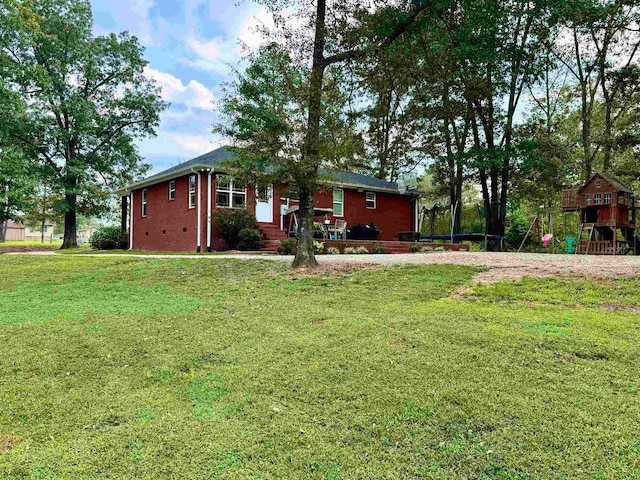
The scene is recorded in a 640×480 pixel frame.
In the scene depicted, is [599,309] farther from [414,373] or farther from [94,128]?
[94,128]

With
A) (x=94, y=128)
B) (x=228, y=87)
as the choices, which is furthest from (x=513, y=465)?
(x=94, y=128)

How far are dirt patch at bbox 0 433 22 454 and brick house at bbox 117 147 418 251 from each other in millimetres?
10533

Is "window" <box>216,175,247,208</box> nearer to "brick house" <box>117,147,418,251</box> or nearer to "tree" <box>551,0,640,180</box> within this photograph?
"brick house" <box>117,147,418,251</box>

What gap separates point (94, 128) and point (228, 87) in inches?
626

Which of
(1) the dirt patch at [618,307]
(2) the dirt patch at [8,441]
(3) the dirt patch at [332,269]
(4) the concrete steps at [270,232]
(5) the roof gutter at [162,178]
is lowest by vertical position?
(2) the dirt patch at [8,441]

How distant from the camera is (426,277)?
7109 millimetres

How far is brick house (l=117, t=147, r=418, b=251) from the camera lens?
15.5 metres

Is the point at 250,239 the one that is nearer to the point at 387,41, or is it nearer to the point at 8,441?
the point at 387,41

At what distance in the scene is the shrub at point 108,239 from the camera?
2009cm

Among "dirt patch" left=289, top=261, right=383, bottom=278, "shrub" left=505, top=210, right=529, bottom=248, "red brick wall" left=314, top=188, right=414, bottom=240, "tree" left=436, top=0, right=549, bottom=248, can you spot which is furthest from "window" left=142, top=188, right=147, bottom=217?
"shrub" left=505, top=210, right=529, bottom=248

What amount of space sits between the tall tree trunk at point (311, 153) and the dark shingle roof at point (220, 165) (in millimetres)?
567

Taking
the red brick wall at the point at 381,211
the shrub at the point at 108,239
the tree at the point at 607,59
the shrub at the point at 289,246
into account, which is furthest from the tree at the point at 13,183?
the tree at the point at 607,59

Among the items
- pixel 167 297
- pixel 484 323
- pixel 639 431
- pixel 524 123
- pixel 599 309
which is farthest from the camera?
pixel 524 123

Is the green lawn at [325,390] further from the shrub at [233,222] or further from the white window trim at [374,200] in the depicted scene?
the white window trim at [374,200]
